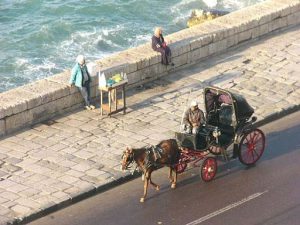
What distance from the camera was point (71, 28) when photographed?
124 ft

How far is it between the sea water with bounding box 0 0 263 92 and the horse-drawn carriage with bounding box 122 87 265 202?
48.5ft

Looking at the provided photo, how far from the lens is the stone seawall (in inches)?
738

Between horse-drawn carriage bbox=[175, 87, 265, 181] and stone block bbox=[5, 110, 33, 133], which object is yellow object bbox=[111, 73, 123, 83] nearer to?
stone block bbox=[5, 110, 33, 133]

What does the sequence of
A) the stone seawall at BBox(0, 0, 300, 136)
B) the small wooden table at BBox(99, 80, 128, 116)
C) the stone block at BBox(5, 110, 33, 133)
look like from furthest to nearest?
the small wooden table at BBox(99, 80, 128, 116) < the stone seawall at BBox(0, 0, 300, 136) < the stone block at BBox(5, 110, 33, 133)

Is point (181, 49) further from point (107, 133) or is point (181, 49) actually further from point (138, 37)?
point (138, 37)

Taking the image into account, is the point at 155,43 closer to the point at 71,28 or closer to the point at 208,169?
the point at 208,169

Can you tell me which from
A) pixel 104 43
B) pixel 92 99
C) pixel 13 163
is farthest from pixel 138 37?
pixel 13 163

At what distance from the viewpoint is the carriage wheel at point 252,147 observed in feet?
56.5

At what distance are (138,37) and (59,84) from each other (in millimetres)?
17709

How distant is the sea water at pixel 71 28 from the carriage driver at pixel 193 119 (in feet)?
49.4

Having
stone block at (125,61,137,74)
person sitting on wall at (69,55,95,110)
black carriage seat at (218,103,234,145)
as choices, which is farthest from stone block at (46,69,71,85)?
black carriage seat at (218,103,234,145)

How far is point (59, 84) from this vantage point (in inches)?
773

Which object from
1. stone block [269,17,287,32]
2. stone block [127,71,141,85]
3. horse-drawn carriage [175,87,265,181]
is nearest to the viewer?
horse-drawn carriage [175,87,265,181]

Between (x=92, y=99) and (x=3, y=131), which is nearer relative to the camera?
(x=3, y=131)
